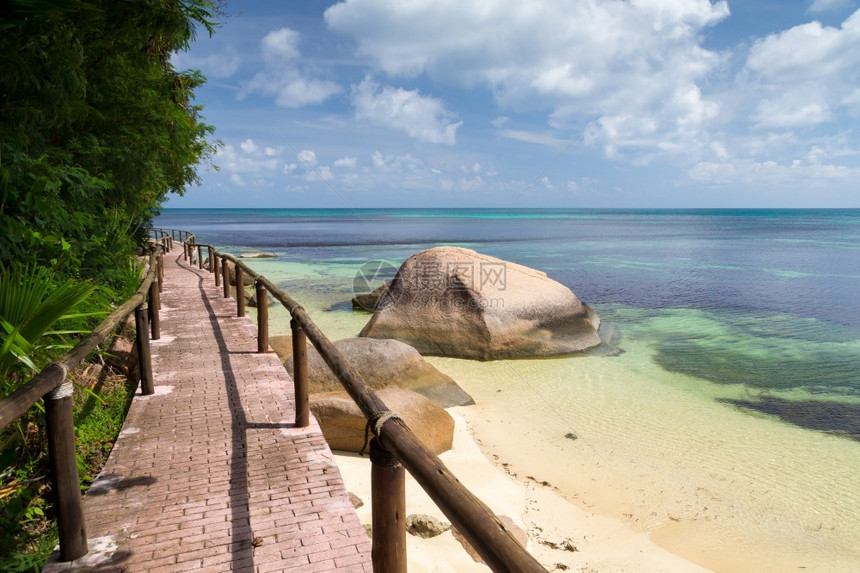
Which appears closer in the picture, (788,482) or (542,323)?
(788,482)

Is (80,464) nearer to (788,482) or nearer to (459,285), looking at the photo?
(788,482)

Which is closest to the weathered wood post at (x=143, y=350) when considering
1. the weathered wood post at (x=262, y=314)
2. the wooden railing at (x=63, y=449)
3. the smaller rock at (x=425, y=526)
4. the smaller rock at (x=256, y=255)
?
the weathered wood post at (x=262, y=314)

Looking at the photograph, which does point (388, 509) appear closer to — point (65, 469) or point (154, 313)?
point (65, 469)

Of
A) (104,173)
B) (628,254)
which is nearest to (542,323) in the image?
(104,173)

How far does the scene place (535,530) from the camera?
5105 mm

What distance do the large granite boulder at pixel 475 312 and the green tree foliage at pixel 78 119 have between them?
551 centimetres

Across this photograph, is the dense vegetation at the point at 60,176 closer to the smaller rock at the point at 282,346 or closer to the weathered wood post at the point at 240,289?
the weathered wood post at the point at 240,289

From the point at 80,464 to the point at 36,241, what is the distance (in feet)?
7.18

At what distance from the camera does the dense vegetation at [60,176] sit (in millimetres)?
3799

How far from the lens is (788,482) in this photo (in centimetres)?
634

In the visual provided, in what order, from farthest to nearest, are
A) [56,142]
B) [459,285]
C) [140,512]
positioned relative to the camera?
[459,285]
[56,142]
[140,512]

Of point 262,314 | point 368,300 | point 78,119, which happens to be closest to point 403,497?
point 262,314

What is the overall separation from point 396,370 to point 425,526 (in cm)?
394

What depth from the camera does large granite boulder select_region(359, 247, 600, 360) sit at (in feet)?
37.0
